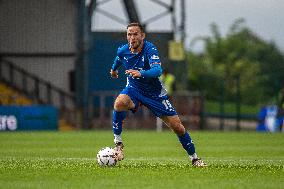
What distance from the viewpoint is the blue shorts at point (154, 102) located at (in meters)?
14.7

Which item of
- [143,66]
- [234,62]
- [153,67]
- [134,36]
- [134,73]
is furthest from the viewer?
[234,62]

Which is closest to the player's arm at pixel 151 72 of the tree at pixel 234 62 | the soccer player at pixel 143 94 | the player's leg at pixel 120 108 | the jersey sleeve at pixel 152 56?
the jersey sleeve at pixel 152 56

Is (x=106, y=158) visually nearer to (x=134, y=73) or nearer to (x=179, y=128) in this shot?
(x=179, y=128)

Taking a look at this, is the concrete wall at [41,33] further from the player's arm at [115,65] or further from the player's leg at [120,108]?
the player's leg at [120,108]

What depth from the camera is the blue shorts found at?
14719 millimetres

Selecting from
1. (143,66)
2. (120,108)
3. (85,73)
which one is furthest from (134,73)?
(85,73)

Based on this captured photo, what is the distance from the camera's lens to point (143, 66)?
14.7 meters

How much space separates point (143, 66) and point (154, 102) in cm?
57

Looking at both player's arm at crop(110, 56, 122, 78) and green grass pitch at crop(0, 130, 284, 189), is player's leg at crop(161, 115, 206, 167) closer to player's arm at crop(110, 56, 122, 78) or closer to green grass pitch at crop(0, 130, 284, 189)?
green grass pitch at crop(0, 130, 284, 189)

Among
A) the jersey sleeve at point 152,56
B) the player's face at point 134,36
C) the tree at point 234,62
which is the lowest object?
the tree at point 234,62

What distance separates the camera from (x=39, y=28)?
142ft

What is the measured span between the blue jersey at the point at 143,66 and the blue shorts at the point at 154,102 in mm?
57

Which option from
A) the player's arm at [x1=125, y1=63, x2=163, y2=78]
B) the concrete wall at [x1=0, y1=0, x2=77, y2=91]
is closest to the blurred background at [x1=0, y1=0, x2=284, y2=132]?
the concrete wall at [x1=0, y1=0, x2=77, y2=91]

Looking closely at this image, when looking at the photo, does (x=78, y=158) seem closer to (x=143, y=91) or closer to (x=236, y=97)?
(x=143, y=91)
